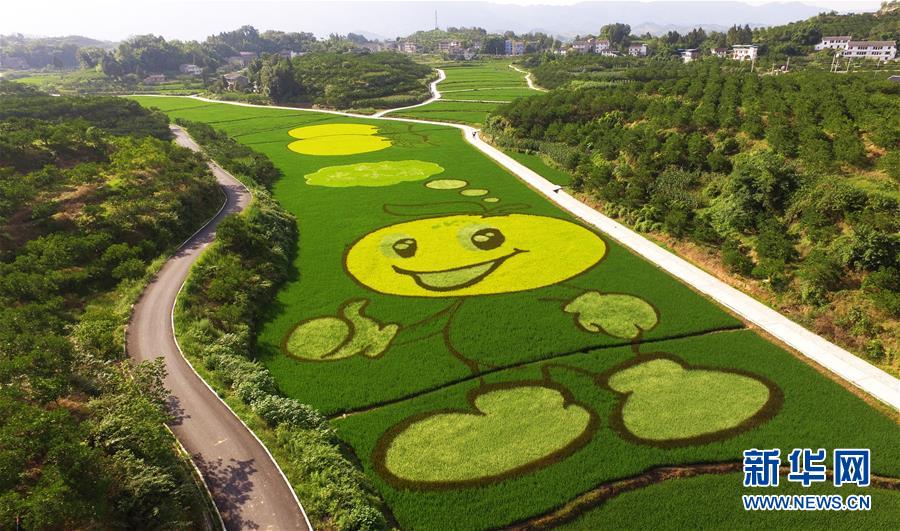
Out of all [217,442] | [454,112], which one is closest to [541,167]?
[454,112]

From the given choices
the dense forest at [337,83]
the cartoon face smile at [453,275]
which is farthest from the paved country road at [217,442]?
the dense forest at [337,83]

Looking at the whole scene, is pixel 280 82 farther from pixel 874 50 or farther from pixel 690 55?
pixel 874 50

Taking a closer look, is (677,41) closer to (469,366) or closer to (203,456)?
(469,366)

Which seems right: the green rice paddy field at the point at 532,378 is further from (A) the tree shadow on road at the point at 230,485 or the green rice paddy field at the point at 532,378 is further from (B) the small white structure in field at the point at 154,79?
(B) the small white structure in field at the point at 154,79

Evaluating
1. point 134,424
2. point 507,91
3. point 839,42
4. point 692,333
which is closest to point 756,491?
point 692,333

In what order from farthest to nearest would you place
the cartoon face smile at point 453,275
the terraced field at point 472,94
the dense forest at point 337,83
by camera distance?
the dense forest at point 337,83 → the terraced field at point 472,94 → the cartoon face smile at point 453,275
